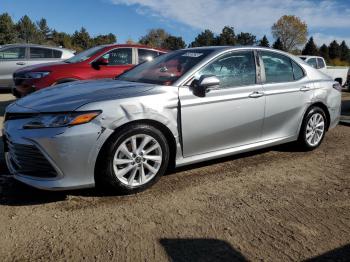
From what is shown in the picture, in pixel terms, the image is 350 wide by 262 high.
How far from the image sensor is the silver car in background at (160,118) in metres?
3.35

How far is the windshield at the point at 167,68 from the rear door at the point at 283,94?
3.03 ft

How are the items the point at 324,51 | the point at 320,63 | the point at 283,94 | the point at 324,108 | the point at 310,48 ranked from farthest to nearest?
1. the point at 310,48
2. the point at 324,51
3. the point at 320,63
4. the point at 324,108
5. the point at 283,94

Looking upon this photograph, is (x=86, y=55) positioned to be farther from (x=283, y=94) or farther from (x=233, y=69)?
(x=283, y=94)

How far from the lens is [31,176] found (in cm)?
342

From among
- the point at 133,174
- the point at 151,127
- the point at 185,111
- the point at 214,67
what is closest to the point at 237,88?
the point at 214,67

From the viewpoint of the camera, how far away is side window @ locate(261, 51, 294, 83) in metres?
4.86

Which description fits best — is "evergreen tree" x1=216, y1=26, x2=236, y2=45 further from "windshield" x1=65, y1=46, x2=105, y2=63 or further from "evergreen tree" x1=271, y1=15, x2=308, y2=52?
"windshield" x1=65, y1=46, x2=105, y2=63

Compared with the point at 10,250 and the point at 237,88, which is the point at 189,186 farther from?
the point at 10,250

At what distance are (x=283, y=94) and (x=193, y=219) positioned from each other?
2.43m

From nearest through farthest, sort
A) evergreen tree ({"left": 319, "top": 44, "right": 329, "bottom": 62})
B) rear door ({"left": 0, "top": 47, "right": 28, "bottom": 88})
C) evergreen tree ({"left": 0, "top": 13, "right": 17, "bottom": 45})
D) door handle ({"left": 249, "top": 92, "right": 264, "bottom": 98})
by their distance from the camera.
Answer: door handle ({"left": 249, "top": 92, "right": 264, "bottom": 98}) < rear door ({"left": 0, "top": 47, "right": 28, "bottom": 88}) < evergreen tree ({"left": 0, "top": 13, "right": 17, "bottom": 45}) < evergreen tree ({"left": 319, "top": 44, "right": 329, "bottom": 62})

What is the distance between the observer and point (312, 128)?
5.43 m

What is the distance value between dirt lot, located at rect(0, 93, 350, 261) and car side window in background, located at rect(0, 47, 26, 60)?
8.89 metres

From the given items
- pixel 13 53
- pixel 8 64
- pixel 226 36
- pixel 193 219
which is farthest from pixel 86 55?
pixel 226 36

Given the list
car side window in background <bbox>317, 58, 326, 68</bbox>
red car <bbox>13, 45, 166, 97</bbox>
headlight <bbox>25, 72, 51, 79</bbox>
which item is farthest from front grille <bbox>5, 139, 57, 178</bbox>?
car side window in background <bbox>317, 58, 326, 68</bbox>
